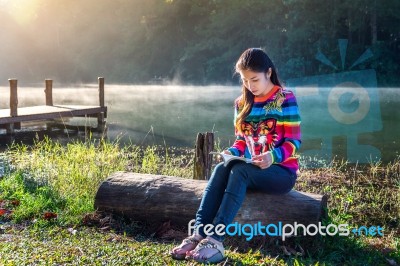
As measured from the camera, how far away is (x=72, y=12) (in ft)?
148

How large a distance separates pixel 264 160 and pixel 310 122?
13.0 meters

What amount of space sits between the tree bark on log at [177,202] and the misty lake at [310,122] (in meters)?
4.66

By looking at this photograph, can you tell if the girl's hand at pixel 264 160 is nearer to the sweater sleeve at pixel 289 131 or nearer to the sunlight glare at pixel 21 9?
the sweater sleeve at pixel 289 131

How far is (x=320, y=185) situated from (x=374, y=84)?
23336 mm

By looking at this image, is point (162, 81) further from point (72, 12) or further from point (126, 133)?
point (126, 133)

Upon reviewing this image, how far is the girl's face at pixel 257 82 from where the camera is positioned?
3.61 meters

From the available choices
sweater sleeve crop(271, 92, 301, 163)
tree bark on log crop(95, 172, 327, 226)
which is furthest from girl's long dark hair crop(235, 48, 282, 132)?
tree bark on log crop(95, 172, 327, 226)

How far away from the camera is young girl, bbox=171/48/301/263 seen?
11.2 feet

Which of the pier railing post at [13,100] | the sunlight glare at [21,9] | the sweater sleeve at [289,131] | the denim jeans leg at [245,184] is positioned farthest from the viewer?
the sunlight glare at [21,9]

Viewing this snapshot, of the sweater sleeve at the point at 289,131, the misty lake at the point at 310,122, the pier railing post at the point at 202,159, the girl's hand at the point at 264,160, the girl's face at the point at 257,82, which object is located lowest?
the misty lake at the point at 310,122

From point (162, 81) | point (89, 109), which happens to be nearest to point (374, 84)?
point (162, 81)

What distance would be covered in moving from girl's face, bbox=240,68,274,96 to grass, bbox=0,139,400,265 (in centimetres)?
104

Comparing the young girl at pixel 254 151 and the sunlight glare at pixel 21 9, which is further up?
the sunlight glare at pixel 21 9

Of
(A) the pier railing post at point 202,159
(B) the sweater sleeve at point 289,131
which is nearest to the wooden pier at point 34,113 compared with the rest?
(A) the pier railing post at point 202,159
